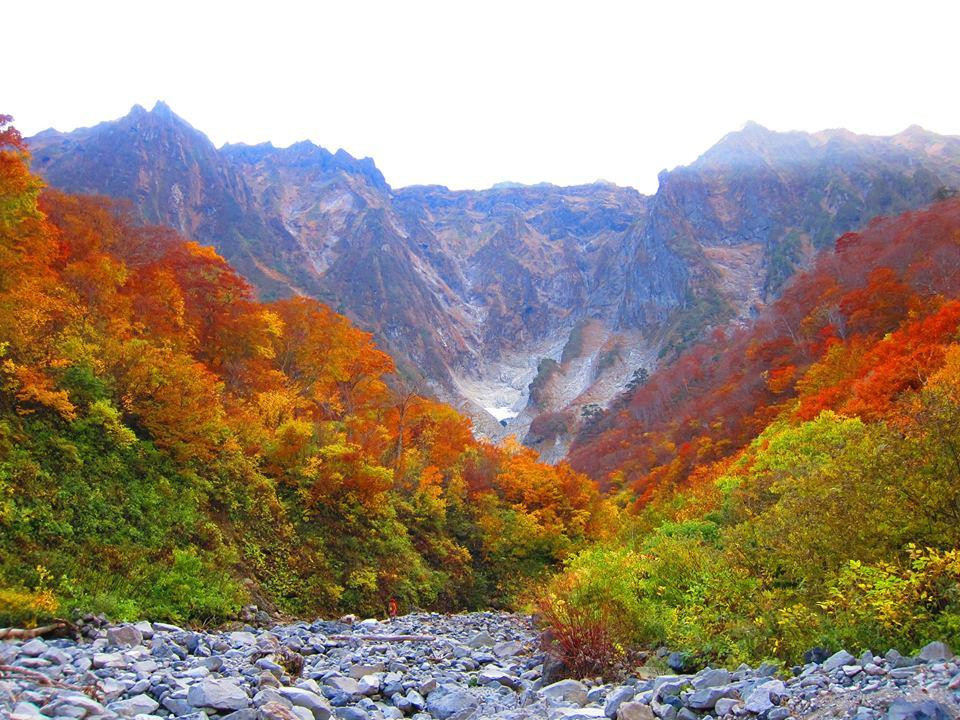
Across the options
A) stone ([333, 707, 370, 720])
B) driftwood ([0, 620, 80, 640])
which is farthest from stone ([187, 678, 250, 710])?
driftwood ([0, 620, 80, 640])

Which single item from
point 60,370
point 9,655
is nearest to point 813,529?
point 9,655

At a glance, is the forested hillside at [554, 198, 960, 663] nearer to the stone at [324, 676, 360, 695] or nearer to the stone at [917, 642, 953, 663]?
the stone at [917, 642, 953, 663]

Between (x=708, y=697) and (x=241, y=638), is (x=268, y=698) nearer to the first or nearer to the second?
(x=241, y=638)

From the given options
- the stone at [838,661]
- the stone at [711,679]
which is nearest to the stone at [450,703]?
the stone at [711,679]

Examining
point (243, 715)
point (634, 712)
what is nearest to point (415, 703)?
point (243, 715)

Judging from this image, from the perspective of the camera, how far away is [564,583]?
483 inches

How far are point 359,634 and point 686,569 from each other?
7201 millimetres

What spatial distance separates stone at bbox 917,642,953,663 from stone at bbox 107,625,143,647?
9837 mm

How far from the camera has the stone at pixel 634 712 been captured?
627cm

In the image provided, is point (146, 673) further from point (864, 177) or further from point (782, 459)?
point (864, 177)

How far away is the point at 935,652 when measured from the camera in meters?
5.51

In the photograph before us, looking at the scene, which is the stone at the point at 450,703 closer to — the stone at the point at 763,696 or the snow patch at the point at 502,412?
the stone at the point at 763,696

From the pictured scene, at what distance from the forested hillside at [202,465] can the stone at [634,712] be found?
321 inches

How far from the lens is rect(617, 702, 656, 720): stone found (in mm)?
6275
